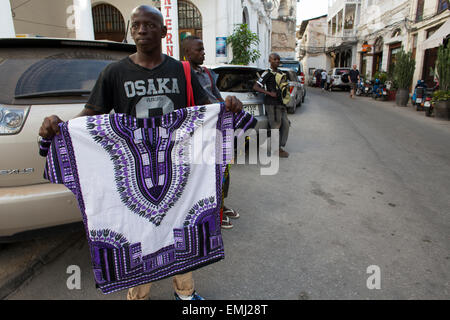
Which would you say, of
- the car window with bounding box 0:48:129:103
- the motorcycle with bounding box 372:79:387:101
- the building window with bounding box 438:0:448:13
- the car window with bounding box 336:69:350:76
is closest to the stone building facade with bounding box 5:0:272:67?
the motorcycle with bounding box 372:79:387:101

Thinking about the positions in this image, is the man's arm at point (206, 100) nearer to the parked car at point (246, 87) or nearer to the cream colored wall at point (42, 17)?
the parked car at point (246, 87)

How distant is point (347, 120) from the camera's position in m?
10.5

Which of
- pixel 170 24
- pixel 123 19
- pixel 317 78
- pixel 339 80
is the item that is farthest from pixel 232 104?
pixel 317 78

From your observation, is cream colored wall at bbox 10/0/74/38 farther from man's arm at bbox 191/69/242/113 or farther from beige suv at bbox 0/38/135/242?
man's arm at bbox 191/69/242/113

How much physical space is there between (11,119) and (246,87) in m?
4.34

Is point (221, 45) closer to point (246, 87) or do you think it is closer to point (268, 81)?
point (246, 87)

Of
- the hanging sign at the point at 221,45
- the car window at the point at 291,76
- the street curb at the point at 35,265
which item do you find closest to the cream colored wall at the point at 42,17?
the hanging sign at the point at 221,45

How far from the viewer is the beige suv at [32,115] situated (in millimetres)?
2051

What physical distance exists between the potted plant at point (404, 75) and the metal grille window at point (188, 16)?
8877 mm

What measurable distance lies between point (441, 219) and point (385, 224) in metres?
0.67

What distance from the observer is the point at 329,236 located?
317 cm

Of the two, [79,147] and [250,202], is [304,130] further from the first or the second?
[79,147]

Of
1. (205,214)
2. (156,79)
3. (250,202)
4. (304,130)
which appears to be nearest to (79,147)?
(156,79)

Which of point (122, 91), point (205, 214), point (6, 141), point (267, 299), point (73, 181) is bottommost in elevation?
point (267, 299)
